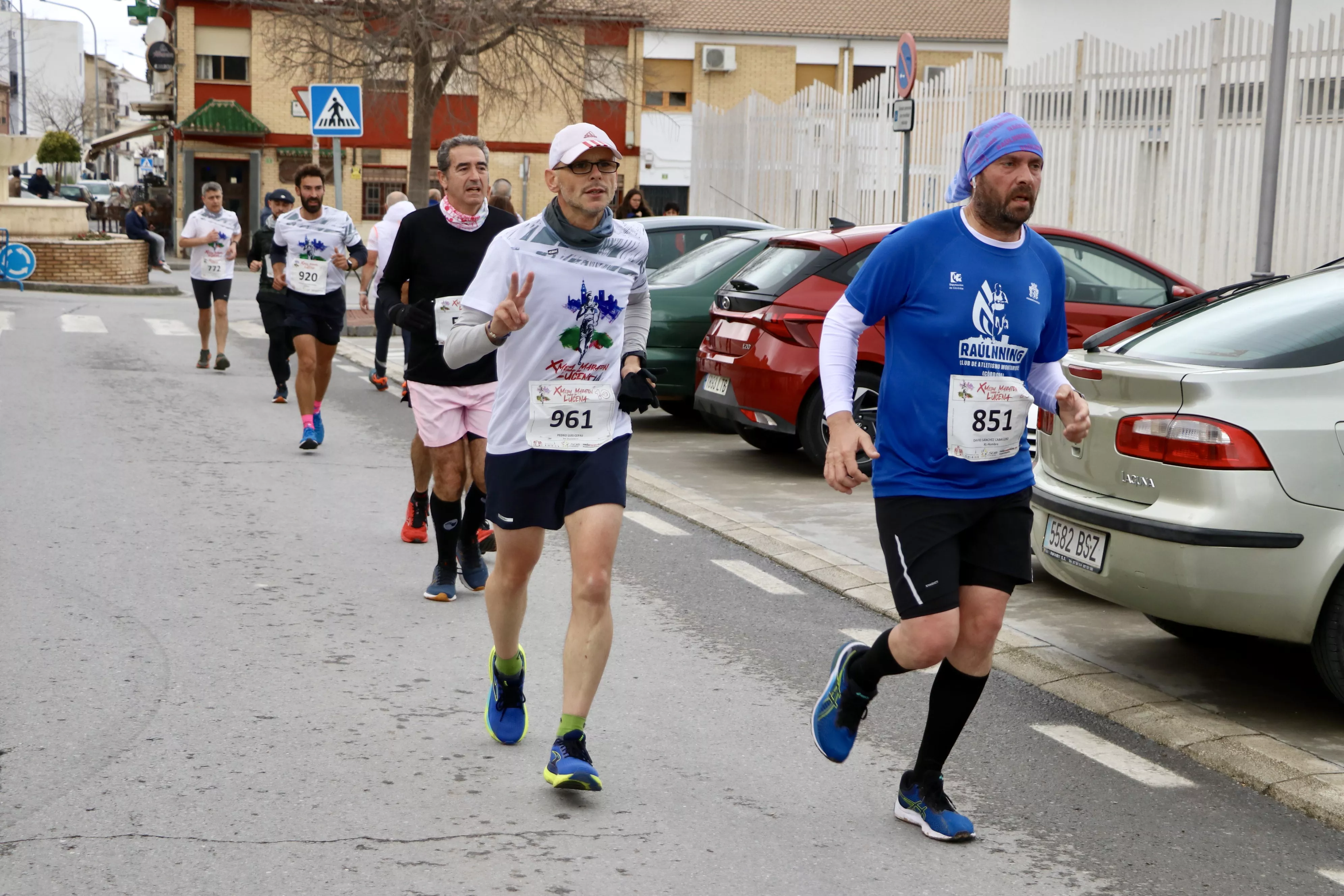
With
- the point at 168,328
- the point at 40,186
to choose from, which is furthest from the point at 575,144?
the point at 40,186

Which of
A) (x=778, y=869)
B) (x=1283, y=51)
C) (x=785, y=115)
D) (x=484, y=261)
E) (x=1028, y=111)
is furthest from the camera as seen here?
(x=785, y=115)

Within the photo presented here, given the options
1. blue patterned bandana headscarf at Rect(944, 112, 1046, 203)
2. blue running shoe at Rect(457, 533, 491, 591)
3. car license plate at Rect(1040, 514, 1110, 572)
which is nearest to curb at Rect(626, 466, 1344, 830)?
car license plate at Rect(1040, 514, 1110, 572)

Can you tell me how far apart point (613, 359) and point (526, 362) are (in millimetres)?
257

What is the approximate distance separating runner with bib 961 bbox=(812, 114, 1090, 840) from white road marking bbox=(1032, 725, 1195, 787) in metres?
0.78

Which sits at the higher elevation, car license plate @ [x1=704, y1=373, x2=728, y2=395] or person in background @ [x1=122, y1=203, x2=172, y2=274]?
person in background @ [x1=122, y1=203, x2=172, y2=274]

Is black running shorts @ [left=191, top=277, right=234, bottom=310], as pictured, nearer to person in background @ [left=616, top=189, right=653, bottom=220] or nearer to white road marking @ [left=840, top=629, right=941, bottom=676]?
person in background @ [left=616, top=189, right=653, bottom=220]

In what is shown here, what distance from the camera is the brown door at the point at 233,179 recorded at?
49000 millimetres

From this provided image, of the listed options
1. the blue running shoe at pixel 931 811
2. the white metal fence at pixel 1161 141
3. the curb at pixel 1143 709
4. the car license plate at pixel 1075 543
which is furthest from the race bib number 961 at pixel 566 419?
the white metal fence at pixel 1161 141

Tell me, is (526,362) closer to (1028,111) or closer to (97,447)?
(97,447)

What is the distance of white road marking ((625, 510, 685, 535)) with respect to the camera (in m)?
8.62

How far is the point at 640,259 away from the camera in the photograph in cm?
468

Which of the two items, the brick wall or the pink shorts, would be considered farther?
the brick wall

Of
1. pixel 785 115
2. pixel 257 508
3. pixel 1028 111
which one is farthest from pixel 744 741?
pixel 785 115

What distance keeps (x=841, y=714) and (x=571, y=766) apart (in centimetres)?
76
